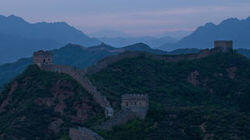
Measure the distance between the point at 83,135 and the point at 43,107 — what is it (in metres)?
15.5

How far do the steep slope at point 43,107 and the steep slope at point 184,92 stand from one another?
246 centimetres

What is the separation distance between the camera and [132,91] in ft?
188

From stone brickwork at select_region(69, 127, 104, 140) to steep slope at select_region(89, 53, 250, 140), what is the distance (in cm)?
166

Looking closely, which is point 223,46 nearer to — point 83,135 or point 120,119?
point 120,119

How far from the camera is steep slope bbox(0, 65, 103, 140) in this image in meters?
50.4

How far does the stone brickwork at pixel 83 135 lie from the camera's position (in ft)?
124

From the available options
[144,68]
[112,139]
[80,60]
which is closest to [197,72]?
[144,68]

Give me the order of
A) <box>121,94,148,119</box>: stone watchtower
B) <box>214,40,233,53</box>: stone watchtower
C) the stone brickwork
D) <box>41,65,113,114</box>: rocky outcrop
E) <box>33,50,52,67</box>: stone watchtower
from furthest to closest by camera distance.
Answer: <box>214,40,233,53</box>: stone watchtower
<box>33,50,52,67</box>: stone watchtower
<box>41,65,113,114</box>: rocky outcrop
<box>121,94,148,119</box>: stone watchtower
the stone brickwork

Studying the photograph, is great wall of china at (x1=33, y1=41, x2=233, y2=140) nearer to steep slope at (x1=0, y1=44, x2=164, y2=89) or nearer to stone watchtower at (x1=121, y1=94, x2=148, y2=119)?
stone watchtower at (x1=121, y1=94, x2=148, y2=119)

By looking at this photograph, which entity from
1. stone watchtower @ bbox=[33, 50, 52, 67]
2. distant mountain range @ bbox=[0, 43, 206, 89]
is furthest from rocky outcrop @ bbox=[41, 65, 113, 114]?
distant mountain range @ bbox=[0, 43, 206, 89]

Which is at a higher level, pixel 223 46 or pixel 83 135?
pixel 223 46

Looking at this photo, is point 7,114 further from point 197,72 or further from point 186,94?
point 197,72

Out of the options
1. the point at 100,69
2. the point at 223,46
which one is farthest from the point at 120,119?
the point at 223,46

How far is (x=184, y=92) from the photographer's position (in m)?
60.6
